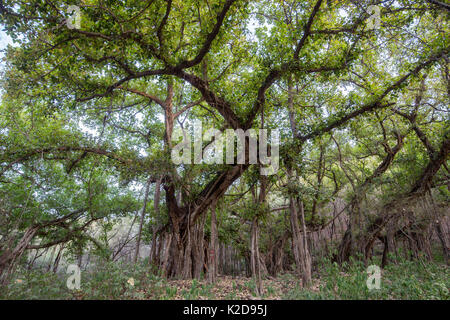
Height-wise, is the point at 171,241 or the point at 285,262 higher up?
the point at 171,241

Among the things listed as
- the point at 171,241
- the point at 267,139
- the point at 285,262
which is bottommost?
the point at 285,262

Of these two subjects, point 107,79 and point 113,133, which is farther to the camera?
point 113,133

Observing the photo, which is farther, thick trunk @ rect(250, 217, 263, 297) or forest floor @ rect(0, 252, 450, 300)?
thick trunk @ rect(250, 217, 263, 297)

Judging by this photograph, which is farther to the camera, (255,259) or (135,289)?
(255,259)

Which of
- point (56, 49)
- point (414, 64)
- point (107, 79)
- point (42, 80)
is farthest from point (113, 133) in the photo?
point (414, 64)

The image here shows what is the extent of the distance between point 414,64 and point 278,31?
2283mm

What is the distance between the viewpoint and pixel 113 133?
22.1ft

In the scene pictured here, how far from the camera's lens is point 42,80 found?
376 cm

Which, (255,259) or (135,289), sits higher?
(255,259)

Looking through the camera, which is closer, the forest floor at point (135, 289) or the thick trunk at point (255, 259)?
the forest floor at point (135, 289)
